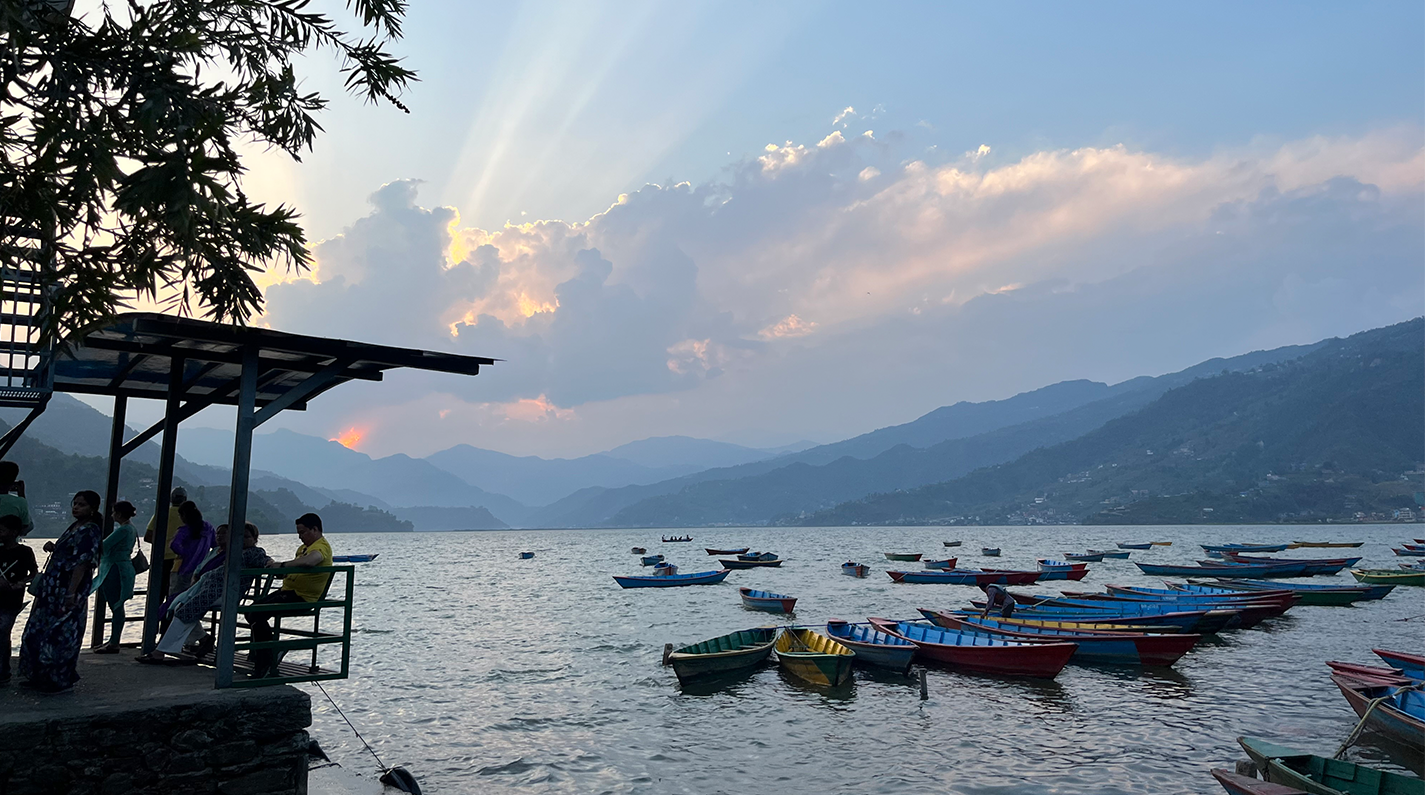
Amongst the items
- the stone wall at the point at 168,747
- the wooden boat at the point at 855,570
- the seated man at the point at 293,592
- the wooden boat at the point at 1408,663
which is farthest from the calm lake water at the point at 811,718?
the wooden boat at the point at 855,570

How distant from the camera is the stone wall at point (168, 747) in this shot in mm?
7070

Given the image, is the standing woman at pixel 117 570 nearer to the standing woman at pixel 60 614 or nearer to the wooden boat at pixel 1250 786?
the standing woman at pixel 60 614

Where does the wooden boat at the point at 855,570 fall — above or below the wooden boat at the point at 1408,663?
below

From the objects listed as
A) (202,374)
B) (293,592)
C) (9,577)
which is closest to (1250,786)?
(293,592)

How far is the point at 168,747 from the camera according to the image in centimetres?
765

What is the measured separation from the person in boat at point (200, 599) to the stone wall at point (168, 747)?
72.1 inches

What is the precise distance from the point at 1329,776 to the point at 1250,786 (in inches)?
49.1

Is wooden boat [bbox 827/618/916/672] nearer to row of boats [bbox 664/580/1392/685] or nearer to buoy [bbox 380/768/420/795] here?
row of boats [bbox 664/580/1392/685]

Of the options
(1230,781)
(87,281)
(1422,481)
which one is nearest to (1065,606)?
(1230,781)

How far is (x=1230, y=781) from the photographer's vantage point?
1025 cm

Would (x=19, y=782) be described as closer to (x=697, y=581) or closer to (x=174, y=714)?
(x=174, y=714)

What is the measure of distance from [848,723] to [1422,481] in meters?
245

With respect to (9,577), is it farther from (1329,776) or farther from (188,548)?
(1329,776)

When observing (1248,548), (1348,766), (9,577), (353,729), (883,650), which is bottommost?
(1248,548)
